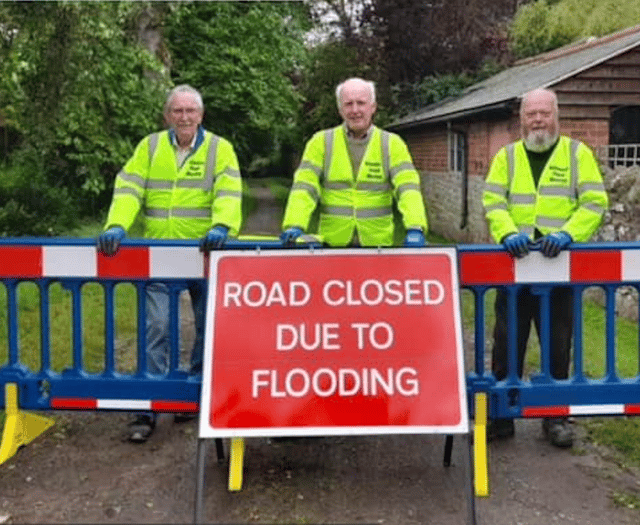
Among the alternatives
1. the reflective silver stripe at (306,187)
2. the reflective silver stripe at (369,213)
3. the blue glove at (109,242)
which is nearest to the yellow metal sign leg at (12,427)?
the blue glove at (109,242)

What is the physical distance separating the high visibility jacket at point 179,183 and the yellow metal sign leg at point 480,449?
175 cm

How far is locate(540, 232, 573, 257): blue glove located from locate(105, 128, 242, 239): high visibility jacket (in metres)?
1.79

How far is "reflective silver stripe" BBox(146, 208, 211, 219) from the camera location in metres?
5.47

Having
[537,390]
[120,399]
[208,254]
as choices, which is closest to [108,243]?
[208,254]

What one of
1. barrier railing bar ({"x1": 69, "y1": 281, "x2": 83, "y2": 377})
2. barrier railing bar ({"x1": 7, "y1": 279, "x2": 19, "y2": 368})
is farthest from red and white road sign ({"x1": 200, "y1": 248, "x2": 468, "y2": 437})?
barrier railing bar ({"x1": 7, "y1": 279, "x2": 19, "y2": 368})

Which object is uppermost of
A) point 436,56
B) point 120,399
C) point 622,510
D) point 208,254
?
point 436,56

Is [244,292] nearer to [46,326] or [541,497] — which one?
[46,326]

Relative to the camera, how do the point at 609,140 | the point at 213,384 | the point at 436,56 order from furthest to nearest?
the point at 436,56, the point at 609,140, the point at 213,384

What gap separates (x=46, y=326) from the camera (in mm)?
5207

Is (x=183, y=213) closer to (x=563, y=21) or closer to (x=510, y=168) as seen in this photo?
(x=510, y=168)

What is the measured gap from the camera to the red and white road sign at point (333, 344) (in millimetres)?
4184

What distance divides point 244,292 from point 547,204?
6.41ft

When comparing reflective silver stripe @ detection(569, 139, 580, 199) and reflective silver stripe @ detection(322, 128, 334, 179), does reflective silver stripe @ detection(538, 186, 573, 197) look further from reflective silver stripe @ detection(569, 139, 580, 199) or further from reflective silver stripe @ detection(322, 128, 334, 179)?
reflective silver stripe @ detection(322, 128, 334, 179)

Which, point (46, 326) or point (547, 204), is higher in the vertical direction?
point (547, 204)
